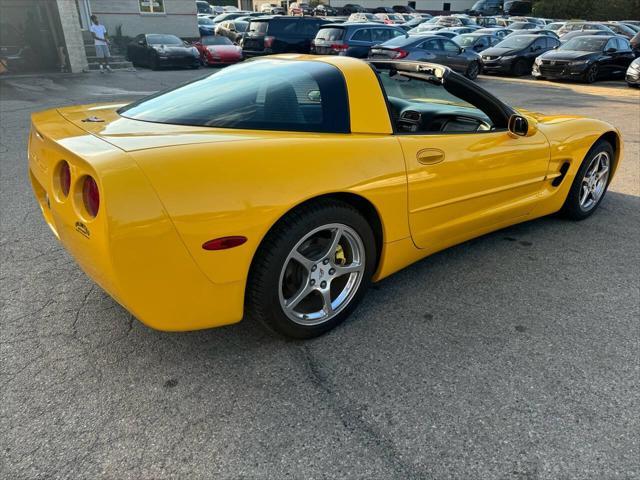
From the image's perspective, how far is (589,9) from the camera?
41.1 meters

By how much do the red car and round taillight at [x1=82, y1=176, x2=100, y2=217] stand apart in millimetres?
17527

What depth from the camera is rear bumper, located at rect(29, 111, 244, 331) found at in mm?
1894

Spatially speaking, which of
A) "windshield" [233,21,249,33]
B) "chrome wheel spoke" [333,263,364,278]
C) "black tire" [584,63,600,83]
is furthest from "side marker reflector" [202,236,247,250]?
"windshield" [233,21,249,33]

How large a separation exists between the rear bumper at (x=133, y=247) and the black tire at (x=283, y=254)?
97mm

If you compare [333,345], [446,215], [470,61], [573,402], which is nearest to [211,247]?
[333,345]

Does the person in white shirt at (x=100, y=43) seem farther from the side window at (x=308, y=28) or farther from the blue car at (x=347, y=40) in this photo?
the blue car at (x=347, y=40)

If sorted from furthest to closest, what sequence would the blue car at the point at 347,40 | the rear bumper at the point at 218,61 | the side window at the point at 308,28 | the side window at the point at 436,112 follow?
the side window at the point at 308,28
the rear bumper at the point at 218,61
the blue car at the point at 347,40
the side window at the point at 436,112

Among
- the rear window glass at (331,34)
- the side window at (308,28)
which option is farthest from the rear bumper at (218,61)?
the rear window glass at (331,34)

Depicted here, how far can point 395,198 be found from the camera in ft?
8.70

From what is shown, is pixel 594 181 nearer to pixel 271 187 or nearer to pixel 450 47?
pixel 271 187

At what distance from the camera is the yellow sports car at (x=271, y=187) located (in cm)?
198

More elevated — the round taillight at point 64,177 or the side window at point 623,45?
the round taillight at point 64,177

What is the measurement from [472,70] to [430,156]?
50.0 feet

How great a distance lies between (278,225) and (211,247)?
36 centimetres
